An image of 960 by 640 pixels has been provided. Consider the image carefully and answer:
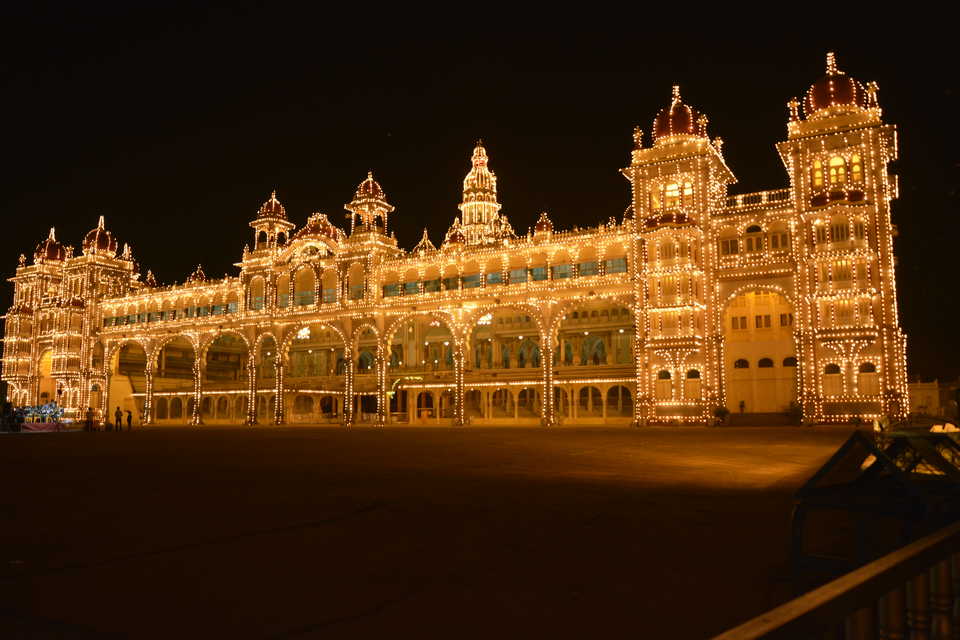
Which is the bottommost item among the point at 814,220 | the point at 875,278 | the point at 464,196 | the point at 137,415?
the point at 137,415

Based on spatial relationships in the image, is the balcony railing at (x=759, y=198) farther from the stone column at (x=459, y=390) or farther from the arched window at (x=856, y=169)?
the stone column at (x=459, y=390)

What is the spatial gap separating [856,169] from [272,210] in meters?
Answer: 45.2

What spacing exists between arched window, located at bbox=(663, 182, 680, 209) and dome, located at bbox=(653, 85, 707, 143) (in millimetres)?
2983

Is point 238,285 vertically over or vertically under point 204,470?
over

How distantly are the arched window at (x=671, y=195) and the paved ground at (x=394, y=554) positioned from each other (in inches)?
1172

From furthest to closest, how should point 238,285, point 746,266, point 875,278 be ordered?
point 238,285 → point 746,266 → point 875,278

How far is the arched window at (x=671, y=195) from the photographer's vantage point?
4209 cm

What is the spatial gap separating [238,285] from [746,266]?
141ft

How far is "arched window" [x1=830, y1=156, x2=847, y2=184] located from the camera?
3784cm

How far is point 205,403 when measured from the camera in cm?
7044

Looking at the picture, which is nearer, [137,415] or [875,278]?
[875,278]

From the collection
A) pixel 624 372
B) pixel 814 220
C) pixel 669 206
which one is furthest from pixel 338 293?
pixel 814 220

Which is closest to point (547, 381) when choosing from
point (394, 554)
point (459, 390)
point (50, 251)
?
point (459, 390)

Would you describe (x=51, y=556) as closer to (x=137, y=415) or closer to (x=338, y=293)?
(x=338, y=293)
